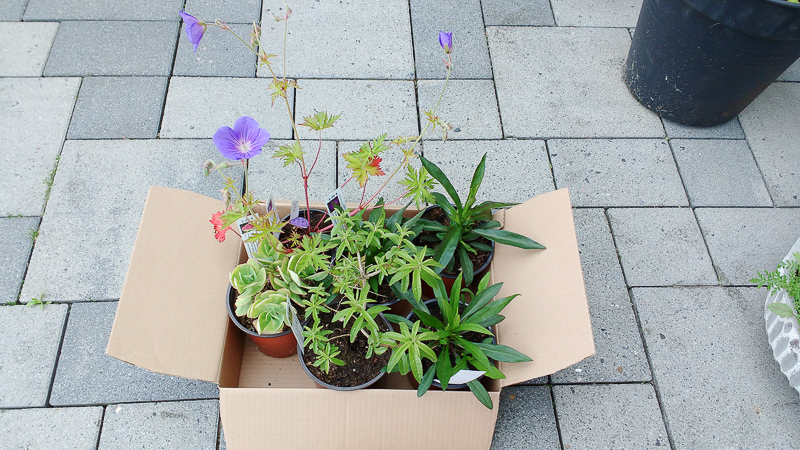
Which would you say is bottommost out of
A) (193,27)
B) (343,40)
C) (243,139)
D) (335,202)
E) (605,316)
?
(605,316)

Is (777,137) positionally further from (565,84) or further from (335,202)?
(335,202)

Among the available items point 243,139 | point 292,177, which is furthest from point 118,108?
point 243,139

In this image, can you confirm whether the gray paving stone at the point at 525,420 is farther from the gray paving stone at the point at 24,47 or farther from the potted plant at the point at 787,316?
the gray paving stone at the point at 24,47

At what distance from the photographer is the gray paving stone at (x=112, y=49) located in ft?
7.93

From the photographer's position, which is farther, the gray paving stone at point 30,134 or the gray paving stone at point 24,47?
the gray paving stone at point 24,47

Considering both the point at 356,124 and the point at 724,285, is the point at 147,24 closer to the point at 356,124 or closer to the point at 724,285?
the point at 356,124

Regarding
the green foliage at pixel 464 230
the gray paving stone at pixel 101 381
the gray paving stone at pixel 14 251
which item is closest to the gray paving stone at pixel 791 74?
the green foliage at pixel 464 230

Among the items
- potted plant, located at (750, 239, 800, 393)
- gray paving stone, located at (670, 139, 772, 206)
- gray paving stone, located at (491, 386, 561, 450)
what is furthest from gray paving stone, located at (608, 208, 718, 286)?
gray paving stone, located at (491, 386, 561, 450)

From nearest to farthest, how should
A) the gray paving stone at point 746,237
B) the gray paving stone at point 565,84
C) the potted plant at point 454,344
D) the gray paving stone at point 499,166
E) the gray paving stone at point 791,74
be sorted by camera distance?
the potted plant at point 454,344, the gray paving stone at point 746,237, the gray paving stone at point 499,166, the gray paving stone at point 565,84, the gray paving stone at point 791,74

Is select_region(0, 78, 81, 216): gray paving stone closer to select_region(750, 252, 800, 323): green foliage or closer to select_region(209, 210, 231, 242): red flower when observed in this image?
select_region(209, 210, 231, 242): red flower

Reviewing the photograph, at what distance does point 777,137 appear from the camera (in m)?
2.40

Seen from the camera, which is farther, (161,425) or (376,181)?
(376,181)

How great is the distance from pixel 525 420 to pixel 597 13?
82.4 inches

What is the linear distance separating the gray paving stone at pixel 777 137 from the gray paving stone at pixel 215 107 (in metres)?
1.99
